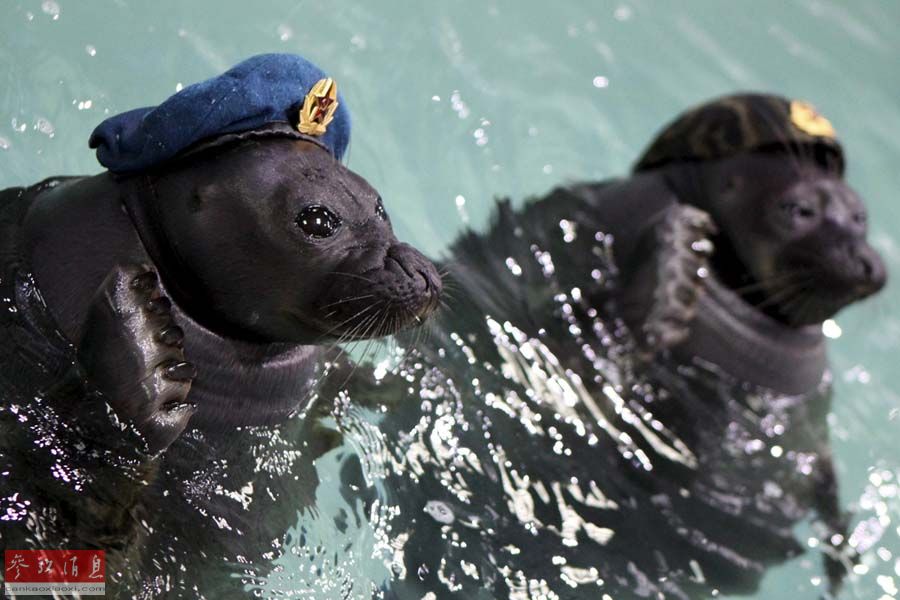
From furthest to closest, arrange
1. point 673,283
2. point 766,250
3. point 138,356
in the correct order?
point 766,250, point 673,283, point 138,356

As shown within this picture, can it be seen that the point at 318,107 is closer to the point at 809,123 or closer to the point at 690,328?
the point at 690,328

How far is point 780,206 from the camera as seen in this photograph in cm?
578

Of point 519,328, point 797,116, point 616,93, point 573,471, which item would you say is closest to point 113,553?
point 573,471

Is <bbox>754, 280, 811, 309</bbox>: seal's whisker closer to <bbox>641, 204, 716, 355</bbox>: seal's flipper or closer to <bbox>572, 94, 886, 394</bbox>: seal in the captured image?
<bbox>572, 94, 886, 394</bbox>: seal

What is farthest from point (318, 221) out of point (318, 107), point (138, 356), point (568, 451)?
point (568, 451)

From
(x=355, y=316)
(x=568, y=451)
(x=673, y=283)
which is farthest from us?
(x=673, y=283)

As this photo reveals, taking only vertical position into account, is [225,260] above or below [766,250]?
above

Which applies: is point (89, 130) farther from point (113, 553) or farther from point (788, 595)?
point (788, 595)

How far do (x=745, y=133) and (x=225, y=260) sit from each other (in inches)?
125

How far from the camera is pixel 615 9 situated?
27.9 ft

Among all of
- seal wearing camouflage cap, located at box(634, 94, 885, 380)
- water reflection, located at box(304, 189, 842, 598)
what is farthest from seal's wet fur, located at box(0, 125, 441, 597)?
seal wearing camouflage cap, located at box(634, 94, 885, 380)

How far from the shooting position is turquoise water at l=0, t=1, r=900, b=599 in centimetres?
525

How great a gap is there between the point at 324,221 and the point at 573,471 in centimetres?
186

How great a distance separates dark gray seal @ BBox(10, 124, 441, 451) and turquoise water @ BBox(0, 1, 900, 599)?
73 centimetres
